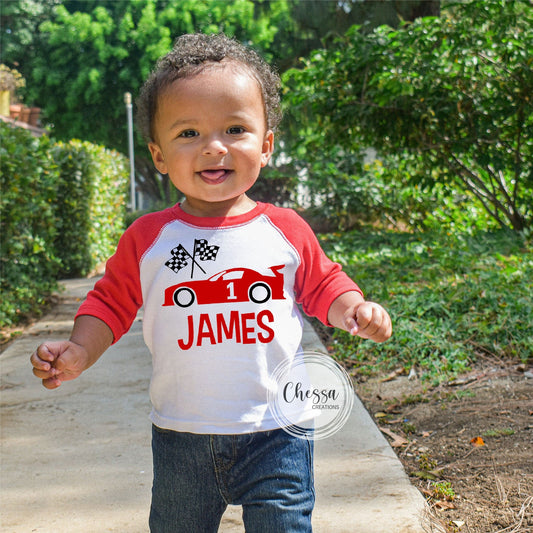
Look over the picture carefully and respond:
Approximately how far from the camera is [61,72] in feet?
76.0

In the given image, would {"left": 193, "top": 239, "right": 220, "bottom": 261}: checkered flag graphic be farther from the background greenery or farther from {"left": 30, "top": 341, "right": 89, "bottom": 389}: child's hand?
the background greenery

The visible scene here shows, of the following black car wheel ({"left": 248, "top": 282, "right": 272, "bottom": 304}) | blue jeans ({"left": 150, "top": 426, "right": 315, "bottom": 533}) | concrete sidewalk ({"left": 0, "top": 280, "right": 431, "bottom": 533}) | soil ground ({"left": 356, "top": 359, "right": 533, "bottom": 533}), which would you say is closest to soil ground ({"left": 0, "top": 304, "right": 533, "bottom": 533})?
soil ground ({"left": 356, "top": 359, "right": 533, "bottom": 533})

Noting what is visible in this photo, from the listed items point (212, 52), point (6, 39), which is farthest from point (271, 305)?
point (6, 39)

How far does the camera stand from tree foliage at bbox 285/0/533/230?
6926mm

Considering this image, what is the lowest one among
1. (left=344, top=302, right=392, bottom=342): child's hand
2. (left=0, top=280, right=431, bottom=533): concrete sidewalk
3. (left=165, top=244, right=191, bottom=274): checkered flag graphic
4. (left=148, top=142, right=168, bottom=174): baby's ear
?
(left=0, top=280, right=431, bottom=533): concrete sidewalk

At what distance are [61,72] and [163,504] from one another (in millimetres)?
23671

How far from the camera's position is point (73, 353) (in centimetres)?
164

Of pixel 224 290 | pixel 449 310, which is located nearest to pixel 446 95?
pixel 449 310

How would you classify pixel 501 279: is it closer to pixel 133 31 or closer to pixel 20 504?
pixel 20 504

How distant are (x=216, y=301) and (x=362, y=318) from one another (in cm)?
36

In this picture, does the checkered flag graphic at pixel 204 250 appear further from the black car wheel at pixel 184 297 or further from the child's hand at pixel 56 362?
the child's hand at pixel 56 362

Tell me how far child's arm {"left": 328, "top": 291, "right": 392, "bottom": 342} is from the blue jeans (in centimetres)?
31

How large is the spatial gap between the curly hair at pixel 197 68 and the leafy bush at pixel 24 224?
145 inches

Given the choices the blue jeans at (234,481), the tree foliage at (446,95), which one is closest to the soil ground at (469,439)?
the blue jeans at (234,481)
